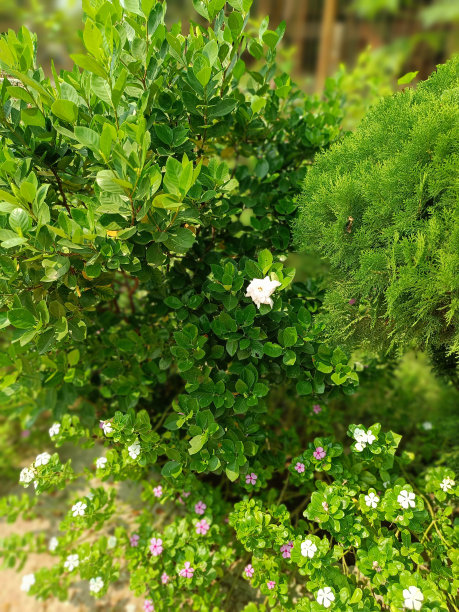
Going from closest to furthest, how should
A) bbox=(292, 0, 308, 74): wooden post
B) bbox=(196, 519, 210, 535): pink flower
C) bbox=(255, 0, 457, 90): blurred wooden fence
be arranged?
bbox=(196, 519, 210, 535): pink flower < bbox=(255, 0, 457, 90): blurred wooden fence < bbox=(292, 0, 308, 74): wooden post

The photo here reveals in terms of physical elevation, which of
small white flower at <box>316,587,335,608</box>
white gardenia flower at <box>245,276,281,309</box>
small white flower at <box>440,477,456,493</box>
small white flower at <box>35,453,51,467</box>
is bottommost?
small white flower at <box>35,453,51,467</box>

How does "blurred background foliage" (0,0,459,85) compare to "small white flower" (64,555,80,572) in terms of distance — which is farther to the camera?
"blurred background foliage" (0,0,459,85)

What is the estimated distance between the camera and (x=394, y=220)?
1.34 meters

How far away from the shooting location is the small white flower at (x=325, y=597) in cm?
123

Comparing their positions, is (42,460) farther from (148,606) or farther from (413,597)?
(413,597)

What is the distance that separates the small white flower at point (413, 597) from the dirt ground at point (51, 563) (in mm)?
1266

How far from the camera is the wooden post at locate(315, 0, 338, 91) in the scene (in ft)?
17.1

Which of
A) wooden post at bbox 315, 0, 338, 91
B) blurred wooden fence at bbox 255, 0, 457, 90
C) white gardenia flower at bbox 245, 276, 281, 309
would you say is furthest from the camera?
blurred wooden fence at bbox 255, 0, 457, 90

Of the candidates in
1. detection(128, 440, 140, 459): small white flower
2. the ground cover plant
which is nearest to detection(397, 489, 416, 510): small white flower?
the ground cover plant

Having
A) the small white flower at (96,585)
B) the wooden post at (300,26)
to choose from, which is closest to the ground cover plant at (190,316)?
the small white flower at (96,585)

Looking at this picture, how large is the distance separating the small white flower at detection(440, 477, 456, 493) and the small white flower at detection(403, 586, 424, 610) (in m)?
0.43

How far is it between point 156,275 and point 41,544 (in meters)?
1.45

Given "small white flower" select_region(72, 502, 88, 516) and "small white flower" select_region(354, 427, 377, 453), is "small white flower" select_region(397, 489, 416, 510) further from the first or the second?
"small white flower" select_region(72, 502, 88, 516)

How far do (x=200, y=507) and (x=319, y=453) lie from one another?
541mm
